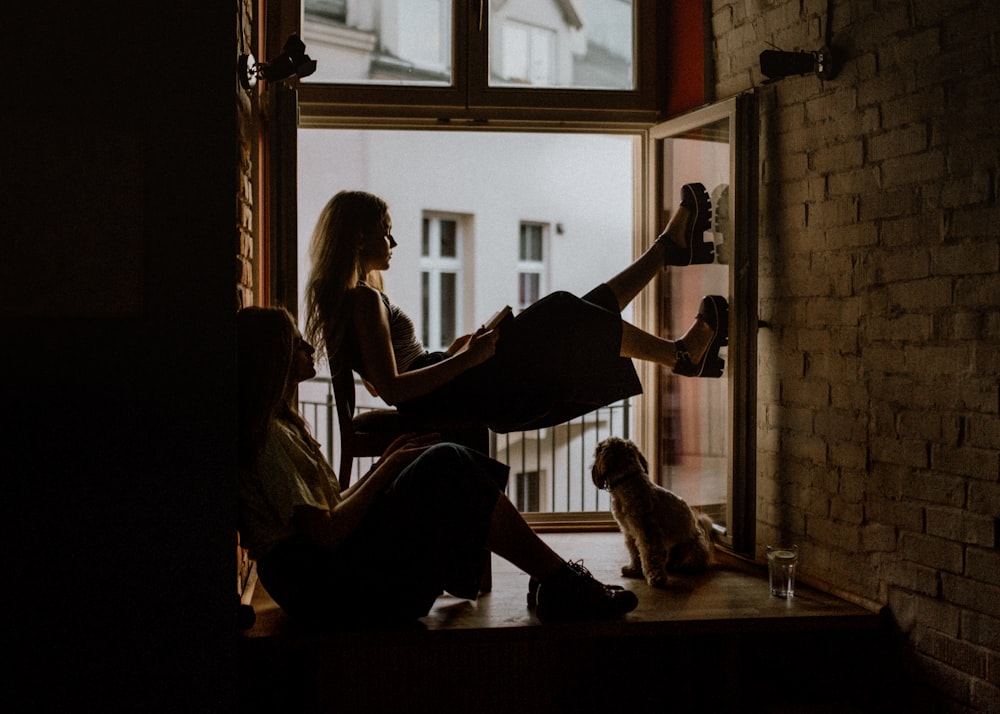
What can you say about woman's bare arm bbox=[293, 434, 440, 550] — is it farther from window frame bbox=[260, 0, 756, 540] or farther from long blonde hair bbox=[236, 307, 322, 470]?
window frame bbox=[260, 0, 756, 540]

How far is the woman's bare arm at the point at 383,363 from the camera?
2.77 meters

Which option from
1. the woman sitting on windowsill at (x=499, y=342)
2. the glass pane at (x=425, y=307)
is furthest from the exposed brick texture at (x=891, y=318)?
the glass pane at (x=425, y=307)

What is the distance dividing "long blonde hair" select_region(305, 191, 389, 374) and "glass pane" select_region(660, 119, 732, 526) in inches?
47.6

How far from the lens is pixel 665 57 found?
375 cm

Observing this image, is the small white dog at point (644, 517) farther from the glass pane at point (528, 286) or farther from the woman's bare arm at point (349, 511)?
the glass pane at point (528, 286)

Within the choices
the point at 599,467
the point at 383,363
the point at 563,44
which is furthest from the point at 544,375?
the point at 563,44

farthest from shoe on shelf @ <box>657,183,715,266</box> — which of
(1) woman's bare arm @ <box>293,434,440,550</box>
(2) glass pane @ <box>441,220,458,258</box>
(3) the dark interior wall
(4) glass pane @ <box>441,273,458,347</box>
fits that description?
(2) glass pane @ <box>441,220,458,258</box>

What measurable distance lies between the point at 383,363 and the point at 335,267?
0.32 meters

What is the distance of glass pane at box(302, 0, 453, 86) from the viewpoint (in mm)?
3615

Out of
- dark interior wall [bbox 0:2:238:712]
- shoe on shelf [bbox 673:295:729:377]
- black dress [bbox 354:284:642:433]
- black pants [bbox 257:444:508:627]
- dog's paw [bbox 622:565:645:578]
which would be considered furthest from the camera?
shoe on shelf [bbox 673:295:729:377]

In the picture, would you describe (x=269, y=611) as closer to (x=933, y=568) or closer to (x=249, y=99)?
(x=249, y=99)

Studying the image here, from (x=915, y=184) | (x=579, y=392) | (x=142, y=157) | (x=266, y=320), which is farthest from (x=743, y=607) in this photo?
(x=142, y=157)

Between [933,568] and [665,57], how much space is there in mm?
2162

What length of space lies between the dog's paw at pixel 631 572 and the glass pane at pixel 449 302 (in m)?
4.64
